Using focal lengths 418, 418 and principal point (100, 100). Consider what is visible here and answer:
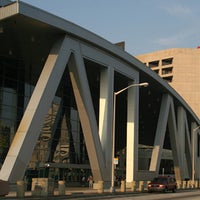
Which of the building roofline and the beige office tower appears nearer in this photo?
the building roofline

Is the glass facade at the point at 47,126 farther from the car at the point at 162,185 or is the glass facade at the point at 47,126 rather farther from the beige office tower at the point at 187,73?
the beige office tower at the point at 187,73

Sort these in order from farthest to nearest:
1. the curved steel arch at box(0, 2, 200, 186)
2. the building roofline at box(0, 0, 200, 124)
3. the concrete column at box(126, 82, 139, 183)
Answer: the concrete column at box(126, 82, 139, 183)
the curved steel arch at box(0, 2, 200, 186)
the building roofline at box(0, 0, 200, 124)

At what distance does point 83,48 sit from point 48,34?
441 cm

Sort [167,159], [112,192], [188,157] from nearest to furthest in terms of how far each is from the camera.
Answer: [112,192] < [188,157] < [167,159]

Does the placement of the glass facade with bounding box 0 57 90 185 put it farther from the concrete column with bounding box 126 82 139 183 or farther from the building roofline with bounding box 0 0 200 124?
the building roofline with bounding box 0 0 200 124

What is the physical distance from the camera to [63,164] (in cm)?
4628

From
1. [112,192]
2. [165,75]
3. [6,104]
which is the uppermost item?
[165,75]

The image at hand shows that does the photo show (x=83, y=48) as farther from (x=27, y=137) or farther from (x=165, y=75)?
(x=165, y=75)

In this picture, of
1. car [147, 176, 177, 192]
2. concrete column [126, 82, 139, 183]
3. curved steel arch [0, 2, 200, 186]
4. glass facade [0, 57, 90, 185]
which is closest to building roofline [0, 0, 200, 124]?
curved steel arch [0, 2, 200, 186]

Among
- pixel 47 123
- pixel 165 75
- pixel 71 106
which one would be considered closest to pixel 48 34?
pixel 47 123

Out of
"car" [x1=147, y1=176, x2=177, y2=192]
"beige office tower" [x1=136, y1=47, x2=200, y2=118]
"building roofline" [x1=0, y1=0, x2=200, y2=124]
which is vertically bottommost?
"car" [x1=147, y1=176, x2=177, y2=192]

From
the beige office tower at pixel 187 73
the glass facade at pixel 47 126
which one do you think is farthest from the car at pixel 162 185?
the beige office tower at pixel 187 73

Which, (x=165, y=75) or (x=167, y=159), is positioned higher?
(x=165, y=75)

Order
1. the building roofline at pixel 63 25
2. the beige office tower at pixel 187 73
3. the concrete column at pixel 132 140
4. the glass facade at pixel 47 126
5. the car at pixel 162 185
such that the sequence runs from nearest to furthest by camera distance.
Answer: the building roofline at pixel 63 25
the car at pixel 162 185
the glass facade at pixel 47 126
the concrete column at pixel 132 140
the beige office tower at pixel 187 73
